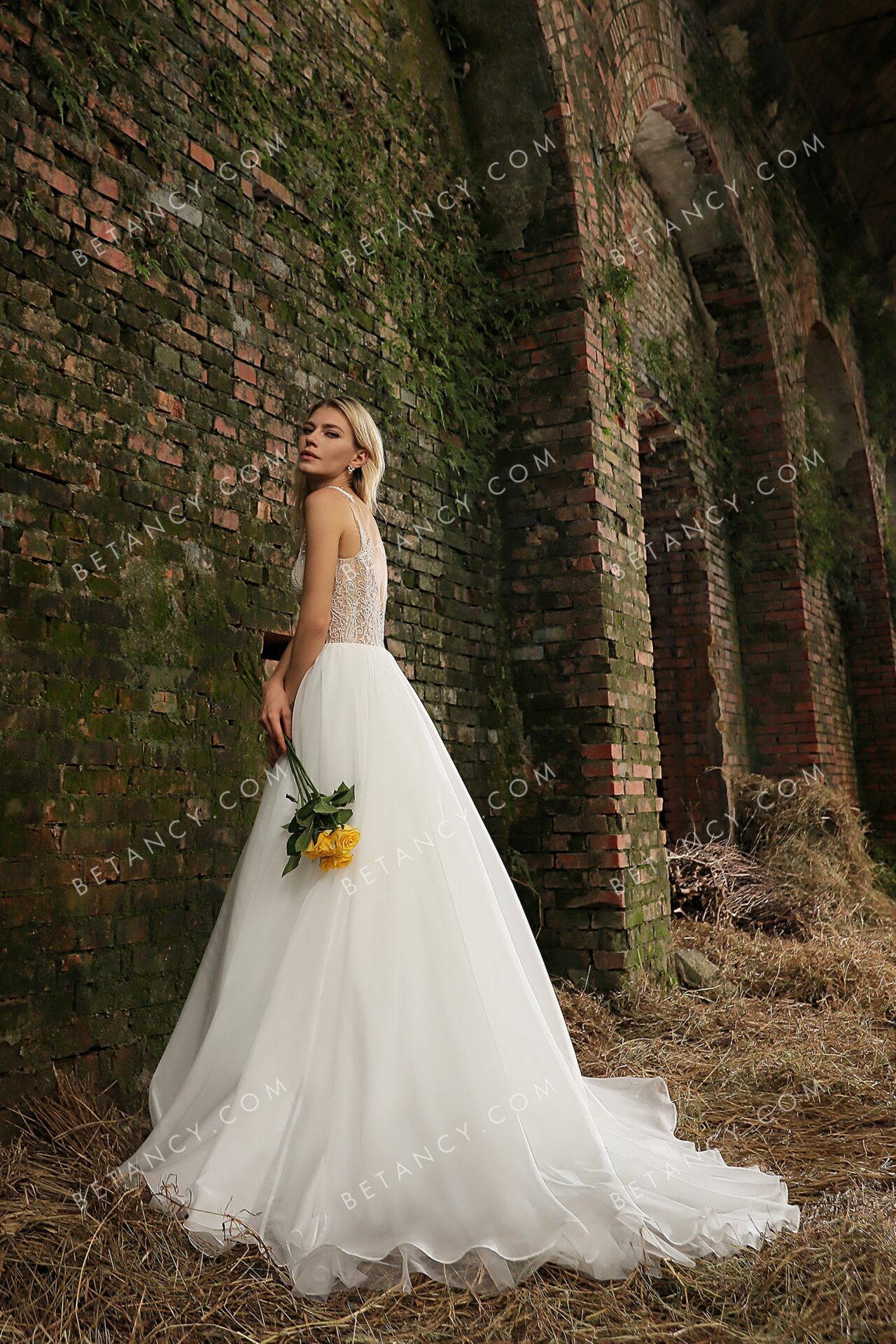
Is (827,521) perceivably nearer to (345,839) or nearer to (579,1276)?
(345,839)

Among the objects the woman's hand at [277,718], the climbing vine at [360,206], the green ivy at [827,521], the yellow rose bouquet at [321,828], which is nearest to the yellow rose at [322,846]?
the yellow rose bouquet at [321,828]

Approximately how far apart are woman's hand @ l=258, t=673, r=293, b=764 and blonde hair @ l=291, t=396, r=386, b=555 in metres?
0.43

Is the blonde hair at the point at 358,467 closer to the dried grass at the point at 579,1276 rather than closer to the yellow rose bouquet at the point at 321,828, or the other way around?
Result: the yellow rose bouquet at the point at 321,828

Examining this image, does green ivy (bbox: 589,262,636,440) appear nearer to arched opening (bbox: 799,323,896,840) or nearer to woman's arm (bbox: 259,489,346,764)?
woman's arm (bbox: 259,489,346,764)

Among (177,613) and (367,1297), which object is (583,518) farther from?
(367,1297)

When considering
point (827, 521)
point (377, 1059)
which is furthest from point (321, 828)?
point (827, 521)

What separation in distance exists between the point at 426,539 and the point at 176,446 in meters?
1.68

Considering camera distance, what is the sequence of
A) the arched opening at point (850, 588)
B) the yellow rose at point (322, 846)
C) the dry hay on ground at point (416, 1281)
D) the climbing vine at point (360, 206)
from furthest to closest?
the arched opening at point (850, 588) < the climbing vine at point (360, 206) < the yellow rose at point (322, 846) < the dry hay on ground at point (416, 1281)

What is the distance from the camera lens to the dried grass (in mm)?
1936

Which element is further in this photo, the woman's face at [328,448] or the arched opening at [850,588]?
the arched opening at [850,588]

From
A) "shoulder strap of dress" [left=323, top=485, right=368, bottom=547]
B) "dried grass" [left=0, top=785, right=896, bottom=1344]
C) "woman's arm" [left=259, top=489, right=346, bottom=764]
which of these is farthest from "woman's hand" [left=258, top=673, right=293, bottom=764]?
"dried grass" [left=0, top=785, right=896, bottom=1344]

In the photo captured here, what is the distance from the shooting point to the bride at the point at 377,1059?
2.15 meters

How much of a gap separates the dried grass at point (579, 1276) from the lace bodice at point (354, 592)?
1400mm

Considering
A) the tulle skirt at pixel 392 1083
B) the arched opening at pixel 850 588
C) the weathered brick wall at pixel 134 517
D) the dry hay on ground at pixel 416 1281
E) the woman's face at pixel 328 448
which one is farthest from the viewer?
the arched opening at pixel 850 588
